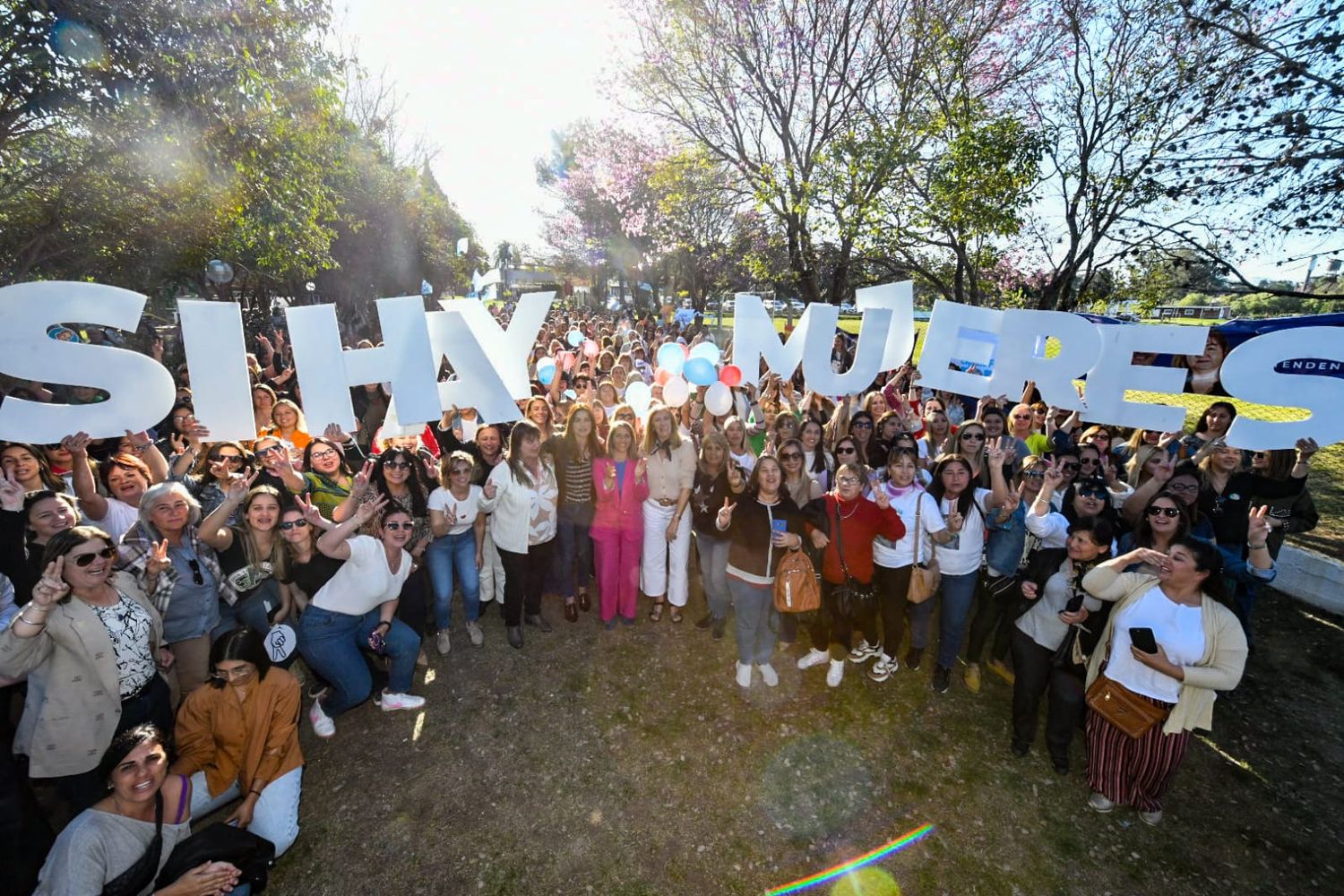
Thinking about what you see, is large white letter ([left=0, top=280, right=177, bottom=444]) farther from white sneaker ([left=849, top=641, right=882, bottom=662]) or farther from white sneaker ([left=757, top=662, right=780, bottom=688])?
white sneaker ([left=849, top=641, right=882, bottom=662])

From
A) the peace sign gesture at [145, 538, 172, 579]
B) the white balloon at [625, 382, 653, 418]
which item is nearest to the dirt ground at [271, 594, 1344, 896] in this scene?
the peace sign gesture at [145, 538, 172, 579]

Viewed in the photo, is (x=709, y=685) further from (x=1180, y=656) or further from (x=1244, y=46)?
(x=1244, y=46)

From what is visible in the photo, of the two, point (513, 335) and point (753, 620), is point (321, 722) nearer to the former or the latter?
point (753, 620)

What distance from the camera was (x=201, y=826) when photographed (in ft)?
9.86

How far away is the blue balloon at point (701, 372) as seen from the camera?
654 centimetres

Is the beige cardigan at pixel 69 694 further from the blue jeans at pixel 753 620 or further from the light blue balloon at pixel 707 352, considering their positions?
the light blue balloon at pixel 707 352

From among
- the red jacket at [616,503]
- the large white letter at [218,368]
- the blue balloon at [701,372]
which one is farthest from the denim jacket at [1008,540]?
the large white letter at [218,368]

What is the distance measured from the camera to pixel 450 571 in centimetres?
446

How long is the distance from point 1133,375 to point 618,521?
456 cm


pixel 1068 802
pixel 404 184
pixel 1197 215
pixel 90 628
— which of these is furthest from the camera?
pixel 404 184

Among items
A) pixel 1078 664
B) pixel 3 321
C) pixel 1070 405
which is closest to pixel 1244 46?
pixel 1070 405

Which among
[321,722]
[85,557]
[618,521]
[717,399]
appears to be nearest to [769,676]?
[618,521]

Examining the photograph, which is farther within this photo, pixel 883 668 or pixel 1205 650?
pixel 883 668

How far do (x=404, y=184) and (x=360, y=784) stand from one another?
2884 cm
